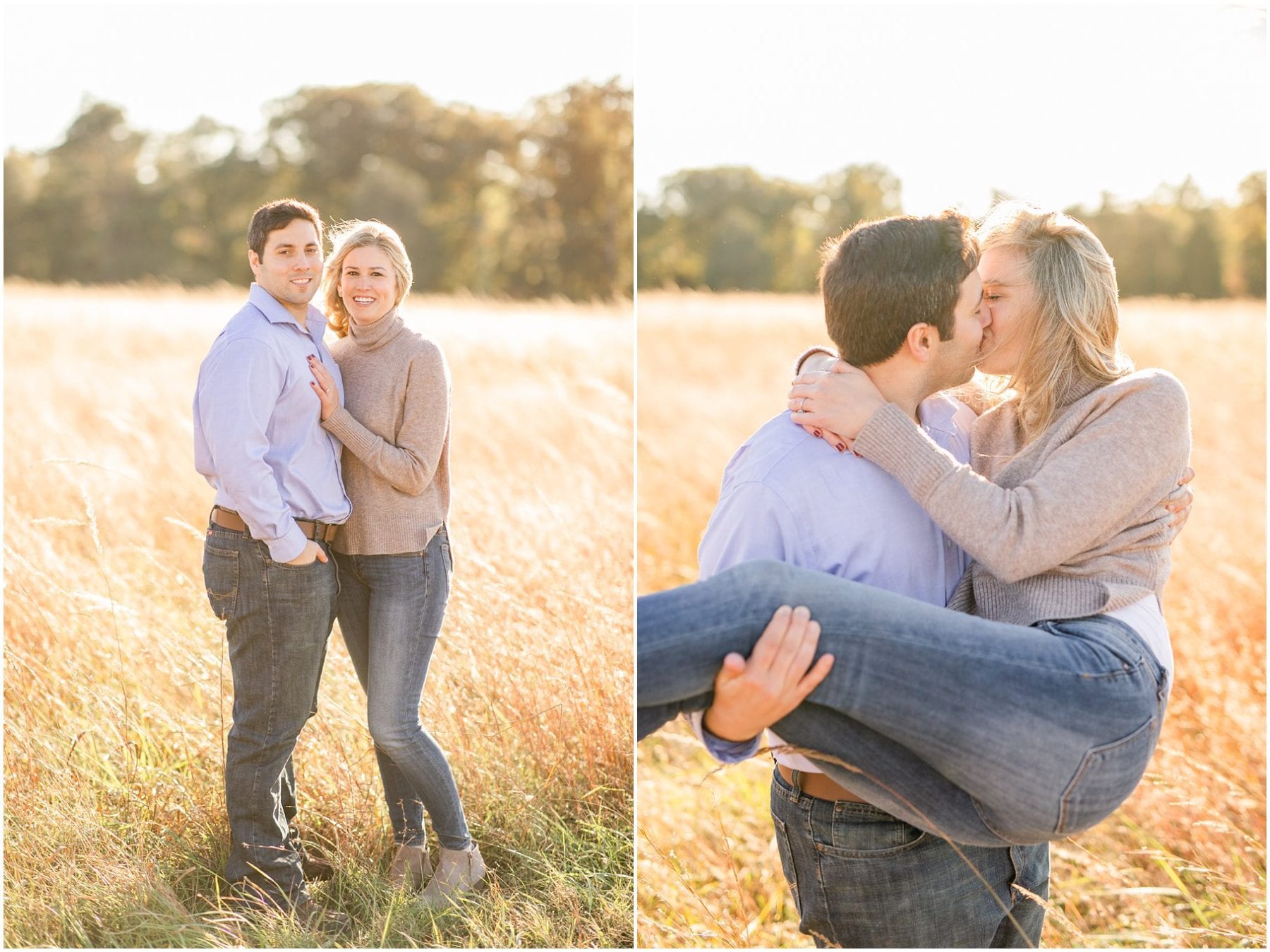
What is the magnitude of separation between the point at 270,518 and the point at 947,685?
4.18ft

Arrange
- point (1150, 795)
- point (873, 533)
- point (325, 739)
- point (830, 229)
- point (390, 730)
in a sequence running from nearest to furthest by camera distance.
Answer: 1. point (873, 533)
2. point (390, 730)
3. point (325, 739)
4. point (1150, 795)
5. point (830, 229)

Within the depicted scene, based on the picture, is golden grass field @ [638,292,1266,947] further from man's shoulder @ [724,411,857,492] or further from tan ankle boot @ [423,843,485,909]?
man's shoulder @ [724,411,857,492]

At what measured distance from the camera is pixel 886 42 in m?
3.87

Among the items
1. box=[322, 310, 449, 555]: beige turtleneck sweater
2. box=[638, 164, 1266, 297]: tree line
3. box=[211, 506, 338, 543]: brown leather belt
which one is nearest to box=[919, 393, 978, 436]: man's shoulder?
box=[322, 310, 449, 555]: beige turtleneck sweater

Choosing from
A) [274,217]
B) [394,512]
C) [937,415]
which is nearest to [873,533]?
[937,415]

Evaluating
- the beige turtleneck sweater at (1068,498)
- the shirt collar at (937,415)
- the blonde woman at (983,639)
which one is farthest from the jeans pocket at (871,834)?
the shirt collar at (937,415)

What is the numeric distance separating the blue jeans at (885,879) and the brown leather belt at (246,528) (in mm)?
1057

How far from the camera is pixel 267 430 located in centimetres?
212

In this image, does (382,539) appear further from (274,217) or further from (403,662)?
(274,217)

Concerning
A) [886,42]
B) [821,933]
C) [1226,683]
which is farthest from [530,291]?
[821,933]

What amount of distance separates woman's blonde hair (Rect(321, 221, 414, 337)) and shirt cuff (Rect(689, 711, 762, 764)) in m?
1.14

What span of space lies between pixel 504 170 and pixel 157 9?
25.3 feet

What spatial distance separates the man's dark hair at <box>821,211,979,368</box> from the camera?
6.17 feet

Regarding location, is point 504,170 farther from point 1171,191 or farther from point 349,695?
point 349,695
